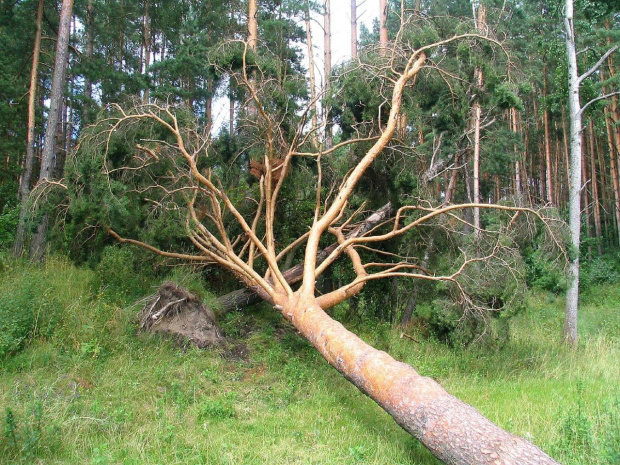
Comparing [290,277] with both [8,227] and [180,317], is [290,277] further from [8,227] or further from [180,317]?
[8,227]

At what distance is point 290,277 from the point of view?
8.76 m

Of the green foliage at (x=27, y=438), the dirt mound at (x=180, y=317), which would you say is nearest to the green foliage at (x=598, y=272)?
the dirt mound at (x=180, y=317)

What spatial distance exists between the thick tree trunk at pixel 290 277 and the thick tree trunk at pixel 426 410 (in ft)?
10.6

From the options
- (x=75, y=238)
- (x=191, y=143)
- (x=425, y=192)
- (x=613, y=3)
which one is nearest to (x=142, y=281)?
(x=75, y=238)

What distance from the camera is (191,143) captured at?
8.42m

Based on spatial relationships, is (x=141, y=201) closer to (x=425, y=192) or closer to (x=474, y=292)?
(x=425, y=192)

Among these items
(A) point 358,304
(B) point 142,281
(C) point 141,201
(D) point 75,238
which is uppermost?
(C) point 141,201

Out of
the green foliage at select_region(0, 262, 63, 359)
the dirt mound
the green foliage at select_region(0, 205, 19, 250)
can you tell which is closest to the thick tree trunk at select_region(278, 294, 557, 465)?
the dirt mound

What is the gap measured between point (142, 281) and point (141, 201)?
150cm

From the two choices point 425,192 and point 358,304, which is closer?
point 425,192

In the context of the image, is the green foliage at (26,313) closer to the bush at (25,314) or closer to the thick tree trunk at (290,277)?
the bush at (25,314)

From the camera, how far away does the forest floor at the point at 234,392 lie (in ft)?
12.7

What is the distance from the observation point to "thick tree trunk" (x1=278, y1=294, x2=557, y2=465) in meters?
3.10

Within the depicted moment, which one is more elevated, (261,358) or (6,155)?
(6,155)
